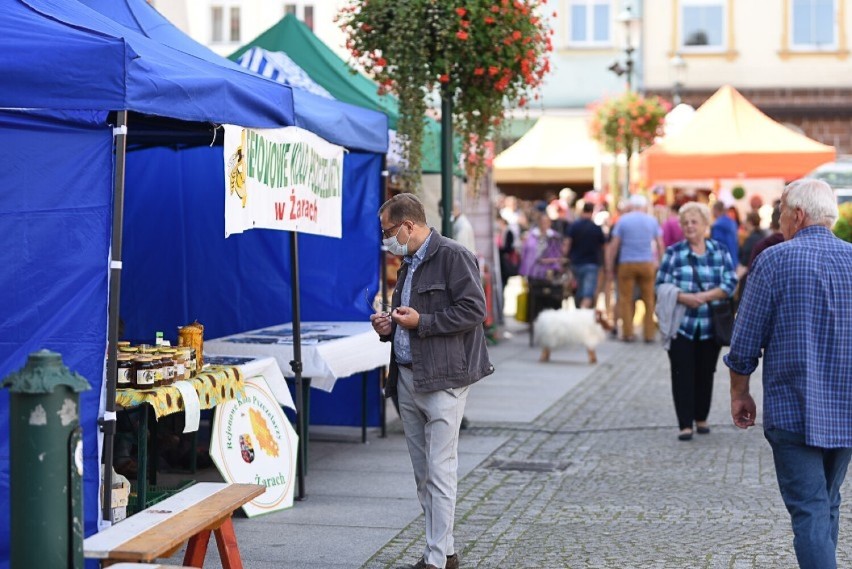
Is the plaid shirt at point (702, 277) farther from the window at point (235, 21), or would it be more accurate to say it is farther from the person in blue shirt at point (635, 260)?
the window at point (235, 21)

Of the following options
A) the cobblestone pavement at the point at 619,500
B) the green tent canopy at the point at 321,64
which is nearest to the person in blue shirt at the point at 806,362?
the cobblestone pavement at the point at 619,500

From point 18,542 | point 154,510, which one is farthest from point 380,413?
point 18,542

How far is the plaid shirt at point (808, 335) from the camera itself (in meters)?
5.21

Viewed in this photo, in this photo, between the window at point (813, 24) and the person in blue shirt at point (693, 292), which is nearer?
the person in blue shirt at point (693, 292)

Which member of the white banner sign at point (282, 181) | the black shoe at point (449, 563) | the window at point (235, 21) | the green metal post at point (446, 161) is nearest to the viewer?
the black shoe at point (449, 563)

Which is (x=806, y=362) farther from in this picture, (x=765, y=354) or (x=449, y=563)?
(x=449, y=563)

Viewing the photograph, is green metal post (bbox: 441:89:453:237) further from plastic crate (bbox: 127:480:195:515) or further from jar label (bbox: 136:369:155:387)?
jar label (bbox: 136:369:155:387)

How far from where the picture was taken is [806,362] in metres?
5.22

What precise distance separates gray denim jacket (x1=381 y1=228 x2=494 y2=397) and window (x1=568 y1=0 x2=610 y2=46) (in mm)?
30041

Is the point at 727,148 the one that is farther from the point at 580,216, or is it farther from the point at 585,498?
the point at 585,498

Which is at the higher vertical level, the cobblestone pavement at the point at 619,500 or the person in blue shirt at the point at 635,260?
the person in blue shirt at the point at 635,260

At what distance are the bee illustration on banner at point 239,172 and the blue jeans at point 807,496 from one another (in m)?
2.99

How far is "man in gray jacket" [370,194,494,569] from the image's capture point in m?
6.37

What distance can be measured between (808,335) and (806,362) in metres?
0.10
